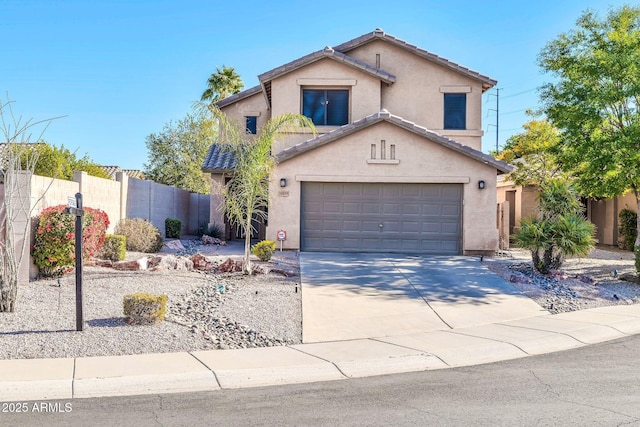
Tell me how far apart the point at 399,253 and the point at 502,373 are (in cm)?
1208

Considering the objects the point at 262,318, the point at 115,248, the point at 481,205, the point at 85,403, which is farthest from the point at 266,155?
the point at 85,403

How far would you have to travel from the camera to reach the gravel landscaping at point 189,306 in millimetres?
8266

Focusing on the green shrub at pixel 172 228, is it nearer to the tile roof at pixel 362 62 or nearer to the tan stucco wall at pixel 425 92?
the tile roof at pixel 362 62

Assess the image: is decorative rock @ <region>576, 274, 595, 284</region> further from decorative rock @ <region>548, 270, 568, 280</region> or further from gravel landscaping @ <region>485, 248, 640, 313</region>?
decorative rock @ <region>548, 270, 568, 280</region>

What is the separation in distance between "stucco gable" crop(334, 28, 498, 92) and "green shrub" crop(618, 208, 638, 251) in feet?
25.8

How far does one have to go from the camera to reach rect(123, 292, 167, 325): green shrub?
9008 millimetres

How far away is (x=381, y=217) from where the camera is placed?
64.5 ft

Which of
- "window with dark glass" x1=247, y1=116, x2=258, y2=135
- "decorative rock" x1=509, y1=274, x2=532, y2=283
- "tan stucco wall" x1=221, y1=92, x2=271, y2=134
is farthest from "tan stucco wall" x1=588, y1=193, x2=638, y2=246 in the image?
"window with dark glass" x1=247, y1=116, x2=258, y2=135

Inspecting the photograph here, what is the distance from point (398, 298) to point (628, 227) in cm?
1643

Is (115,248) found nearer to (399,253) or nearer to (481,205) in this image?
(399,253)

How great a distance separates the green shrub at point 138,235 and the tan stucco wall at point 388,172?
3652 mm

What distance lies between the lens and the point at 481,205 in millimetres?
19484

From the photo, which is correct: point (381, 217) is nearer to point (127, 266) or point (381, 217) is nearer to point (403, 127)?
point (403, 127)

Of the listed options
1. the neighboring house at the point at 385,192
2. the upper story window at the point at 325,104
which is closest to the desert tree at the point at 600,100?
the neighboring house at the point at 385,192
